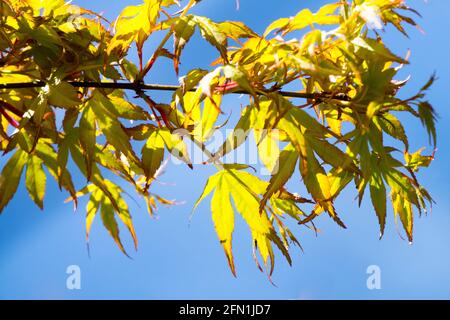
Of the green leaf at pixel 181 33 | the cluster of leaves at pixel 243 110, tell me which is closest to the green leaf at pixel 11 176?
the cluster of leaves at pixel 243 110

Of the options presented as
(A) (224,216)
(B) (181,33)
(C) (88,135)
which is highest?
(B) (181,33)

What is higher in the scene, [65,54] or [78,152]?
[65,54]

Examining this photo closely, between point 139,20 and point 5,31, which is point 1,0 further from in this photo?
point 139,20

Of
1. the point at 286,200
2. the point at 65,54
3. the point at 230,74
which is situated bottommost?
the point at 286,200

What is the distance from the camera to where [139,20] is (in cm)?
90

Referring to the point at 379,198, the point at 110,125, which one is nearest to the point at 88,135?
the point at 110,125

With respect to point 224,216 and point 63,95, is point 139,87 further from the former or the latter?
point 224,216

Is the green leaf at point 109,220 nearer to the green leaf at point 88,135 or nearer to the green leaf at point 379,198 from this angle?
the green leaf at point 88,135

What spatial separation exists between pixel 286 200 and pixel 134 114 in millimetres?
300

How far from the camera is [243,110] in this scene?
88cm

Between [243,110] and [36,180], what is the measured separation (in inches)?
16.9

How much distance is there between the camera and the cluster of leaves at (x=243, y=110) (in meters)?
0.82

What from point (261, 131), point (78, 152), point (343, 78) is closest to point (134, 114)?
point (78, 152)

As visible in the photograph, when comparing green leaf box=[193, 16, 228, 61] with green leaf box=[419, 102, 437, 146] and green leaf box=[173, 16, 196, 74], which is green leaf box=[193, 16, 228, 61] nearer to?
green leaf box=[173, 16, 196, 74]
